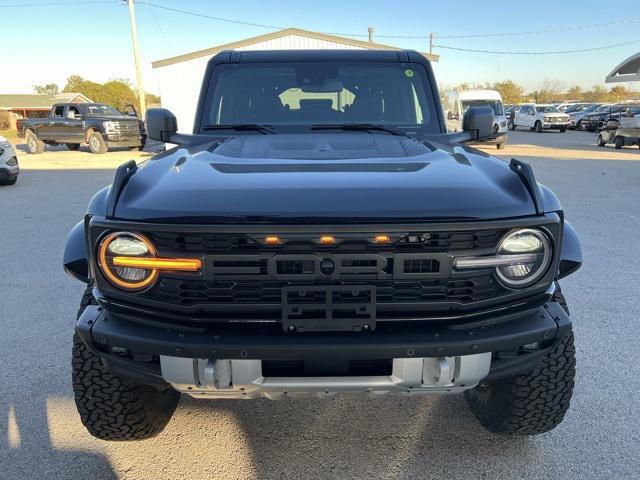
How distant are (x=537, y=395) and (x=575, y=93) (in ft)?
313

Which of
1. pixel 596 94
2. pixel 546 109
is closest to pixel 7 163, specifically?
pixel 546 109

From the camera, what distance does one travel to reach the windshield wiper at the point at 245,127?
10.1ft

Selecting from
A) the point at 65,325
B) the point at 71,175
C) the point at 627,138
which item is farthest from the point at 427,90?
the point at 627,138

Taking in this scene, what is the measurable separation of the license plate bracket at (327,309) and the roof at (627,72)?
3810 cm

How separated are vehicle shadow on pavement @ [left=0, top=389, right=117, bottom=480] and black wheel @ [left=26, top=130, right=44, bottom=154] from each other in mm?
20198

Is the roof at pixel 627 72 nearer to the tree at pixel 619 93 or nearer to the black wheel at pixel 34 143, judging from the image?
the black wheel at pixel 34 143

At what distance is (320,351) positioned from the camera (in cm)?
174

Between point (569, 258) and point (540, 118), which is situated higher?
point (569, 258)

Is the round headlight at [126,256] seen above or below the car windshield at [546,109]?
above

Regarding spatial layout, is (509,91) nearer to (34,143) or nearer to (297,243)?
(34,143)

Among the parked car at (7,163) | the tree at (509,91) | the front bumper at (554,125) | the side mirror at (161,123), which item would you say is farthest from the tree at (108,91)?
the side mirror at (161,123)

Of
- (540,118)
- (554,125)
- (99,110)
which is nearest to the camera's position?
(99,110)

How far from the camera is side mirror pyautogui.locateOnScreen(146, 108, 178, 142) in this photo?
331cm

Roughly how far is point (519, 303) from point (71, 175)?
44.2ft
